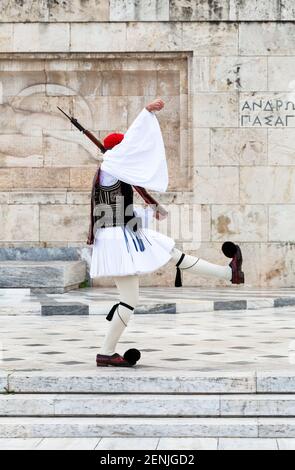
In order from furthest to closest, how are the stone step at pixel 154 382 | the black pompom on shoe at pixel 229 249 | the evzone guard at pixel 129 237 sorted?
the evzone guard at pixel 129 237, the black pompom on shoe at pixel 229 249, the stone step at pixel 154 382

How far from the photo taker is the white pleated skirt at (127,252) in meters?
8.29

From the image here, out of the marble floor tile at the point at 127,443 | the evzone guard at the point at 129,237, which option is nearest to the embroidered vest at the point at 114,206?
the evzone guard at the point at 129,237

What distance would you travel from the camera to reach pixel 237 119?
58.5 ft

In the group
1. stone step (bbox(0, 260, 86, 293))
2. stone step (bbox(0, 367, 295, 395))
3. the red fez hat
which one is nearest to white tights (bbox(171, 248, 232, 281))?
stone step (bbox(0, 367, 295, 395))

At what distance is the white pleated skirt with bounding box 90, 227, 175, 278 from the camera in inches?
326

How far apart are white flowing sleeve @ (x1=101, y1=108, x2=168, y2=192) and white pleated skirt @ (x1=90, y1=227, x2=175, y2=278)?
1.36 ft

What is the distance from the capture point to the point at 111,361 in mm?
8562

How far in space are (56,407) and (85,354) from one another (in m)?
2.04

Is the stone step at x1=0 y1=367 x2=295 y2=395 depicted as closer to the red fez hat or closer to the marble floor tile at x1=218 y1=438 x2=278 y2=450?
the marble floor tile at x1=218 y1=438 x2=278 y2=450

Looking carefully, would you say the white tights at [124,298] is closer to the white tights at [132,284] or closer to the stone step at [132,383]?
the white tights at [132,284]

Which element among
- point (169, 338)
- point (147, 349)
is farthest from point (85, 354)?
point (169, 338)

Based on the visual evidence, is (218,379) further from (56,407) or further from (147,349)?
(147,349)

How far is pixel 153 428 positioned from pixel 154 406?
0.33 meters

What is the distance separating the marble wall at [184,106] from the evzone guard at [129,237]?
9.10 meters
